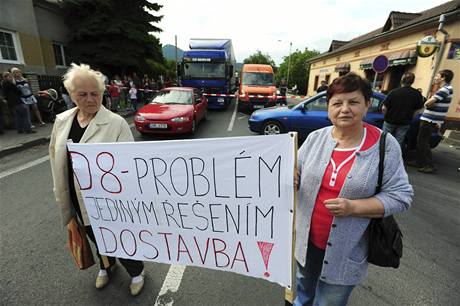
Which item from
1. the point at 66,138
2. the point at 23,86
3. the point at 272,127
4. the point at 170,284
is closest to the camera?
the point at 66,138

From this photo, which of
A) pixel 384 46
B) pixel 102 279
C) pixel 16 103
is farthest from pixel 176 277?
pixel 384 46

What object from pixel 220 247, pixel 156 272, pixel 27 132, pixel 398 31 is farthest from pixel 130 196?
pixel 398 31

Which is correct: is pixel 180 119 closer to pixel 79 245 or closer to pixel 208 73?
pixel 79 245

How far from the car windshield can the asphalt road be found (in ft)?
17.7

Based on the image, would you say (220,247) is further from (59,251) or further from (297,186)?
(59,251)

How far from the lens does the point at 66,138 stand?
6.43 ft

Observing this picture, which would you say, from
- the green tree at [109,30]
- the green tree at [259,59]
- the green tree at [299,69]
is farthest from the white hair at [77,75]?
the green tree at [259,59]

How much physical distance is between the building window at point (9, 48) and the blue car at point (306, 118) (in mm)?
12349

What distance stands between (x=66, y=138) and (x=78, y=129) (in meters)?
0.11

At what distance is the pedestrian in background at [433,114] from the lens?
5.07 meters

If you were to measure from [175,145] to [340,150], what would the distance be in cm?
106

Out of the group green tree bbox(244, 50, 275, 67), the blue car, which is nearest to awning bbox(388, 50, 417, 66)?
the blue car

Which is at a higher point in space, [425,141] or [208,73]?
[208,73]

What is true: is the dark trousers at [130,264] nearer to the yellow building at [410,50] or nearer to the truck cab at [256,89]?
the yellow building at [410,50]
